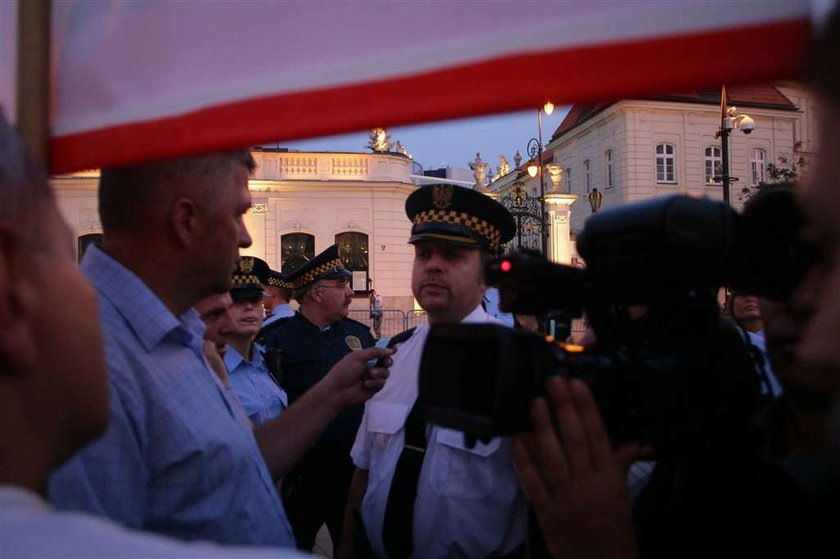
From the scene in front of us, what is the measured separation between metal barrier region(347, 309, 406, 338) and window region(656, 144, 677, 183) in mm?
8029

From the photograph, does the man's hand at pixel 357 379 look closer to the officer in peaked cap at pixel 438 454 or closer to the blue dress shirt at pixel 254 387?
the officer in peaked cap at pixel 438 454

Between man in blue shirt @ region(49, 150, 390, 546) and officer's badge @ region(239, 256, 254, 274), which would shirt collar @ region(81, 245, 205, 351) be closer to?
man in blue shirt @ region(49, 150, 390, 546)

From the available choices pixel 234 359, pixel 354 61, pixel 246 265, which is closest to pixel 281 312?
pixel 246 265

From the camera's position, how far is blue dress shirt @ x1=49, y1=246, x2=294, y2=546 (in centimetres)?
131

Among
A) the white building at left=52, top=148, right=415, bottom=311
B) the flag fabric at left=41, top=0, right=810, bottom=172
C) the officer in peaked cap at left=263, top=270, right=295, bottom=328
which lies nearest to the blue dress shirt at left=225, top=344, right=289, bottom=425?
the officer in peaked cap at left=263, top=270, right=295, bottom=328

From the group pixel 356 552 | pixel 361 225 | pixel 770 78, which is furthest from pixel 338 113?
pixel 361 225

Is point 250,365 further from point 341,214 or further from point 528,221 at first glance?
point 341,214

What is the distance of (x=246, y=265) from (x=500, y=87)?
4307 millimetres

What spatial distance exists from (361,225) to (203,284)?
23338 millimetres

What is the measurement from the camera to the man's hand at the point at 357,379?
7.29 ft

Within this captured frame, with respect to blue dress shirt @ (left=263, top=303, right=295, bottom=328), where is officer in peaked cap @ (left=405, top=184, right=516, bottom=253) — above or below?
above

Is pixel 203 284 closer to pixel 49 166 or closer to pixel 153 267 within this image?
pixel 153 267

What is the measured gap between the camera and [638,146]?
1694 cm

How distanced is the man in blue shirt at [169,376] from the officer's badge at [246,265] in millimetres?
3047
